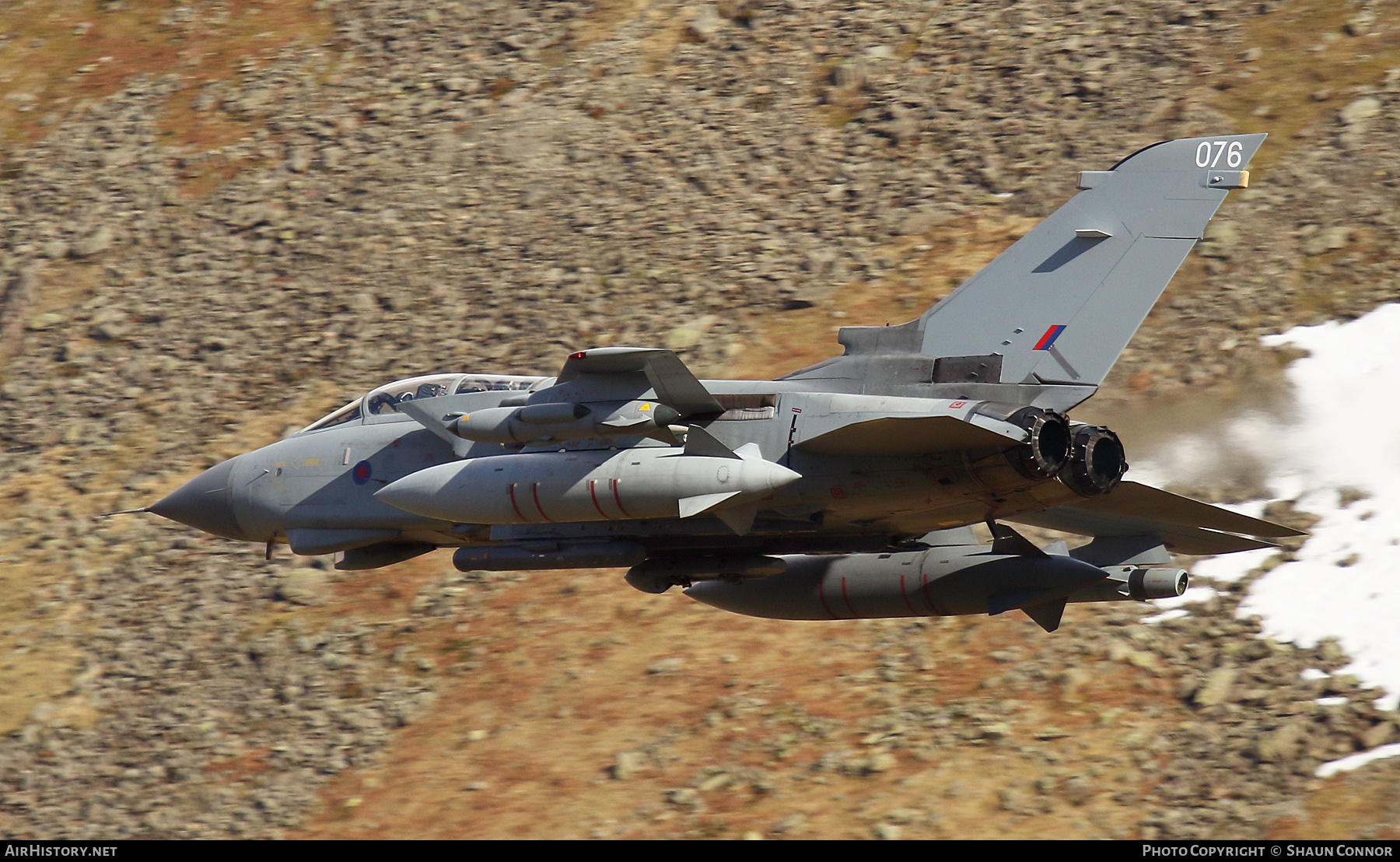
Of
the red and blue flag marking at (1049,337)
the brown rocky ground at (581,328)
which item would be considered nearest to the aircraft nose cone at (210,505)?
the brown rocky ground at (581,328)

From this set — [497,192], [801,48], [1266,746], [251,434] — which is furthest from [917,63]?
[1266,746]

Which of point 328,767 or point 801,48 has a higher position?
point 801,48

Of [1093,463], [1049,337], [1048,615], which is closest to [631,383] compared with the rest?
[1049,337]

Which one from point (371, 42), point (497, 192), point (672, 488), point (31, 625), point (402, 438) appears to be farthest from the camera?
point (371, 42)

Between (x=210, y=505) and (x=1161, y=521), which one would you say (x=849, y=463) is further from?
(x=210, y=505)

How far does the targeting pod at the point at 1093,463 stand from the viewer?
567 inches

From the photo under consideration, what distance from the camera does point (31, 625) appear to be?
25406 mm

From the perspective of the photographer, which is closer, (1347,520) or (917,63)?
(1347,520)

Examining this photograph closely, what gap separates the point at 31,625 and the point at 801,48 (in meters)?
20.9

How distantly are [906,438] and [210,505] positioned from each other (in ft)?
31.9

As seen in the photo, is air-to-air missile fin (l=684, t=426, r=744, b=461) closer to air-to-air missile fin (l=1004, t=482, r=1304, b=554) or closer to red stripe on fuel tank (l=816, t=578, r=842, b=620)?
air-to-air missile fin (l=1004, t=482, r=1304, b=554)

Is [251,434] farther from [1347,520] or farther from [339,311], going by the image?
[1347,520]

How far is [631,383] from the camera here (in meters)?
15.4

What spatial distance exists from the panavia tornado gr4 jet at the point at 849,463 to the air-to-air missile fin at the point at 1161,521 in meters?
0.04
